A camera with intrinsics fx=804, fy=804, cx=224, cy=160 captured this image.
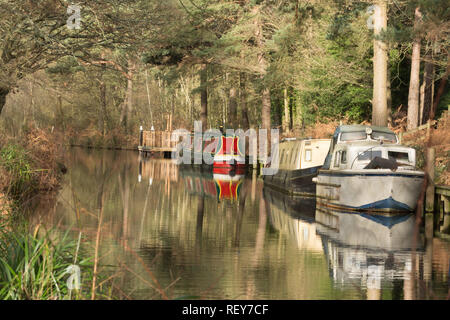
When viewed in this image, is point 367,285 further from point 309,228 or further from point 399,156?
point 399,156

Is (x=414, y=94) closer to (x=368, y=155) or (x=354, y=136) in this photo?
(x=354, y=136)

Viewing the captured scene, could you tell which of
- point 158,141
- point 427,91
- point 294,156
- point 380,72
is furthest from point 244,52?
point 158,141

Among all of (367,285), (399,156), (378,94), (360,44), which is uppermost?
(360,44)

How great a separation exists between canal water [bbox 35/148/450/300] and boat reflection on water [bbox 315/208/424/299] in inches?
0.8

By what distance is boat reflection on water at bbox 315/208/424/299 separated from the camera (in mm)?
11656

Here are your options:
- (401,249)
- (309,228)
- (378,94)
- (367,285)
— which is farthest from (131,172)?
(367,285)

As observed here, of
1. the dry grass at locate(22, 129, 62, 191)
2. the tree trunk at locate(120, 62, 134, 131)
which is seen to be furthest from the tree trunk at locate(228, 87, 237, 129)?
the tree trunk at locate(120, 62, 134, 131)

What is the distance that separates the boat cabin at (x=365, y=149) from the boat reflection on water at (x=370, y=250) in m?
1.46

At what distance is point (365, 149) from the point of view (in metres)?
22.6

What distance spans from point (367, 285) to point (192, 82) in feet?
196

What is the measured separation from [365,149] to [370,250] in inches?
310

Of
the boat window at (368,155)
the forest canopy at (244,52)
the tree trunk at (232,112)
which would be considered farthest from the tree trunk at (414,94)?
the tree trunk at (232,112)

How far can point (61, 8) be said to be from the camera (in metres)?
19.3

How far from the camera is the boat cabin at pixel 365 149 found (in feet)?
73.3
